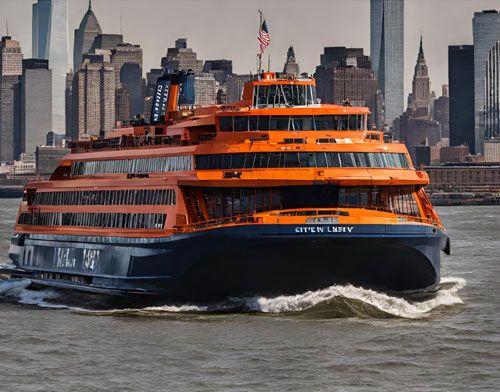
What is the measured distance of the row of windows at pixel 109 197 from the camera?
53656 mm

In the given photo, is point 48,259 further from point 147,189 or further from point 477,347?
point 477,347

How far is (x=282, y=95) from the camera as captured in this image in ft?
181

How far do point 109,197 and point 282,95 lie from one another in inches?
318

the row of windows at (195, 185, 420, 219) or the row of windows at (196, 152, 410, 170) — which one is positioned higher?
the row of windows at (196, 152, 410, 170)

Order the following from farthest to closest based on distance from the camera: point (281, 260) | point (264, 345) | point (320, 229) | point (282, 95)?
1. point (282, 95)
2. point (281, 260)
3. point (320, 229)
4. point (264, 345)

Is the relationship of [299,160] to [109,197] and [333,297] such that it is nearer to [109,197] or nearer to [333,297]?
[333,297]

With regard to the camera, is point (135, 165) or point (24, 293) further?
point (24, 293)

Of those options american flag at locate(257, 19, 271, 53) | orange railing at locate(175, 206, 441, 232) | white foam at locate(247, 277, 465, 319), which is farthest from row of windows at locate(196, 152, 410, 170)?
american flag at locate(257, 19, 271, 53)

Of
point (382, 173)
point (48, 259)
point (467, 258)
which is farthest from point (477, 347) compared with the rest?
point (467, 258)

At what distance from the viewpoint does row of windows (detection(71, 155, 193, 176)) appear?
54.1 metres

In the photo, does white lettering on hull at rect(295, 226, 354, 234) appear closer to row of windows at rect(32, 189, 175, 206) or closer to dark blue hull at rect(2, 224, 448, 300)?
dark blue hull at rect(2, 224, 448, 300)

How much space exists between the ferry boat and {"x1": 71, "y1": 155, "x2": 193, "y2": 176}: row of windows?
10cm

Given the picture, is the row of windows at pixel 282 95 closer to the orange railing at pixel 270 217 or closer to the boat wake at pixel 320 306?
the orange railing at pixel 270 217

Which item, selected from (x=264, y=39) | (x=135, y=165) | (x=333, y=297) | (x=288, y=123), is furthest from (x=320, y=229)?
(x=264, y=39)
